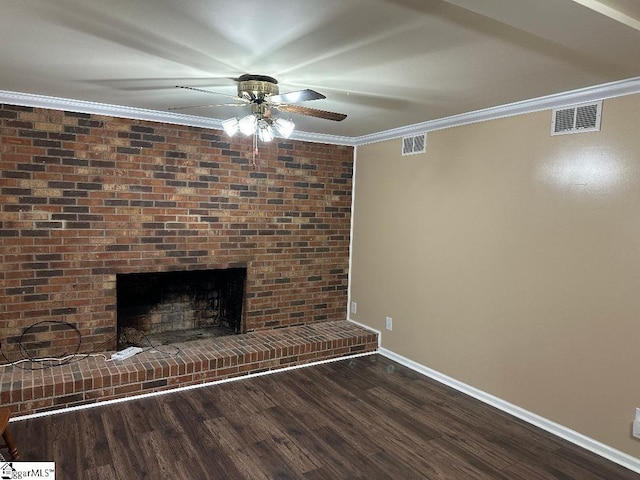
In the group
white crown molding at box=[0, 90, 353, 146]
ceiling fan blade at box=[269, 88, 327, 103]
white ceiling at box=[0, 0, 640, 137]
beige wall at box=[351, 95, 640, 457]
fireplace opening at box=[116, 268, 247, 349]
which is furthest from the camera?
fireplace opening at box=[116, 268, 247, 349]

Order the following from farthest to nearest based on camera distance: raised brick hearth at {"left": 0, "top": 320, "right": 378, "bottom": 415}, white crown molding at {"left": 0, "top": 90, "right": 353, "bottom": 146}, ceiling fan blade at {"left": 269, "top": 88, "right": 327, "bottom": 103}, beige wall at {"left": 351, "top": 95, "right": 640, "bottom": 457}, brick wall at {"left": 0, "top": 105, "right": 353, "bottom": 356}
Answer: brick wall at {"left": 0, "top": 105, "right": 353, "bottom": 356}, white crown molding at {"left": 0, "top": 90, "right": 353, "bottom": 146}, raised brick hearth at {"left": 0, "top": 320, "right": 378, "bottom": 415}, beige wall at {"left": 351, "top": 95, "right": 640, "bottom": 457}, ceiling fan blade at {"left": 269, "top": 88, "right": 327, "bottom": 103}

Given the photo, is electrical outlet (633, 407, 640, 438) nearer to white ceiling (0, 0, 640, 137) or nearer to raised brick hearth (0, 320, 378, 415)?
white ceiling (0, 0, 640, 137)

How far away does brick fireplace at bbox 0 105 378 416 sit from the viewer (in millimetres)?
3309

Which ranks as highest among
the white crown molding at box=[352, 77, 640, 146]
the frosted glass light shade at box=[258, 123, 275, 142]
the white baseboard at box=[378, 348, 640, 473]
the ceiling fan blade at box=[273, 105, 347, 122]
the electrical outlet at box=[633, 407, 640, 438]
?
the white crown molding at box=[352, 77, 640, 146]

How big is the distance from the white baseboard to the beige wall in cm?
4

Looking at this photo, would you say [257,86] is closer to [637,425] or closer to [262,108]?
[262,108]

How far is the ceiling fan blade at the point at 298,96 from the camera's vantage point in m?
2.13

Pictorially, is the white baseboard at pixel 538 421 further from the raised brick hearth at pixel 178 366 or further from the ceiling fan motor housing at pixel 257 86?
the ceiling fan motor housing at pixel 257 86

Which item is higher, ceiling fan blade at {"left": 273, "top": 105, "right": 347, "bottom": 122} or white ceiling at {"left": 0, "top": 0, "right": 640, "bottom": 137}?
white ceiling at {"left": 0, "top": 0, "right": 640, "bottom": 137}

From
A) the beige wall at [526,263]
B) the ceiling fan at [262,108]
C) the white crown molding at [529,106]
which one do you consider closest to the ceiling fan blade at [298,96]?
the ceiling fan at [262,108]

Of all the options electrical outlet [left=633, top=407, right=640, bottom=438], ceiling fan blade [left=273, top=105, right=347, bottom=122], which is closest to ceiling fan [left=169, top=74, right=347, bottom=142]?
ceiling fan blade [left=273, top=105, right=347, bottom=122]

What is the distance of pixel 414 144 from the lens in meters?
3.96

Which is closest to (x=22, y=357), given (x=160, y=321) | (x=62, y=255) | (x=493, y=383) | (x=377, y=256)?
(x=62, y=255)

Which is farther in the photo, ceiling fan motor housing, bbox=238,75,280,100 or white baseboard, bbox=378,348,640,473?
white baseboard, bbox=378,348,640,473
